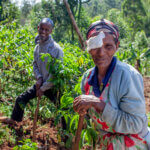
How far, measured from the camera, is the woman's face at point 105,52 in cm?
119

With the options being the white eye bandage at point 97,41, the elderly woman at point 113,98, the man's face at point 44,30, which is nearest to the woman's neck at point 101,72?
the elderly woman at point 113,98

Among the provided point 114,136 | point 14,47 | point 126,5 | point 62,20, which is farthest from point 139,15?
point 114,136

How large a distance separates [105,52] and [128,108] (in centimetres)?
34

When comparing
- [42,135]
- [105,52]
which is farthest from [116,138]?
[42,135]

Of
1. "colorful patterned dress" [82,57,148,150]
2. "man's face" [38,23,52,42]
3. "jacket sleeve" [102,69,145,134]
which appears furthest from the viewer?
"man's face" [38,23,52,42]

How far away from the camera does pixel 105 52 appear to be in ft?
3.92

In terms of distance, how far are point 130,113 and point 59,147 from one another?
1.89 metres

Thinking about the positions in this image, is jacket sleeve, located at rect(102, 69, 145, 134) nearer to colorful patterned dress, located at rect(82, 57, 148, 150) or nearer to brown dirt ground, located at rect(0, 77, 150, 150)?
colorful patterned dress, located at rect(82, 57, 148, 150)

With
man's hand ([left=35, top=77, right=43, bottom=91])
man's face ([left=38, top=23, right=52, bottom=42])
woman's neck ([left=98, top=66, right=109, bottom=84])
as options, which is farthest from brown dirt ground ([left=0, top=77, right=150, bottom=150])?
woman's neck ([left=98, top=66, right=109, bottom=84])

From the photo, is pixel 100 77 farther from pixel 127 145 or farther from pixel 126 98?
pixel 127 145

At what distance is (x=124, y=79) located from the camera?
1.10 meters

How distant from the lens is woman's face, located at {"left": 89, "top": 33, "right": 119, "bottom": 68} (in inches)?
46.7

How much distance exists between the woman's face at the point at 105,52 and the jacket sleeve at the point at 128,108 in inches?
5.8

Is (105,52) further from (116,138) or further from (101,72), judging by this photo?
(116,138)
